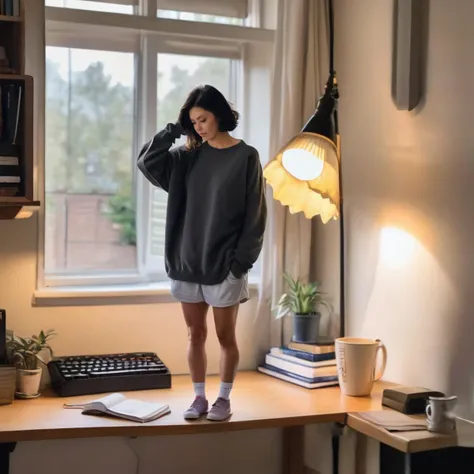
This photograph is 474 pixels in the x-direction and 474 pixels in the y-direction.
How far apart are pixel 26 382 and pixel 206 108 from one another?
0.94 m

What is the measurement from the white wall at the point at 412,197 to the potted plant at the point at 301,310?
145 mm

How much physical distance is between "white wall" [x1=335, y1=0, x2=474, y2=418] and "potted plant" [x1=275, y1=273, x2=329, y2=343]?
145 millimetres

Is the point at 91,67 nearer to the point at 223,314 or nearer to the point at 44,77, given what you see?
the point at 44,77

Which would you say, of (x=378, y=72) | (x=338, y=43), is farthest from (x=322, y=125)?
(x=338, y=43)

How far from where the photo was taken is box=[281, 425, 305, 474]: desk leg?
2.46 meters

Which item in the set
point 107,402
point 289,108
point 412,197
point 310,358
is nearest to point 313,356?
point 310,358

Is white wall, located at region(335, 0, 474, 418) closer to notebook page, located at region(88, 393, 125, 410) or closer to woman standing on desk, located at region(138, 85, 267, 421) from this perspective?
woman standing on desk, located at region(138, 85, 267, 421)

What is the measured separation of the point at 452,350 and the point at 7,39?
60.8 inches

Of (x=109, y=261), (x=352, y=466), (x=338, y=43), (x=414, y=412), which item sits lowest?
(x=352, y=466)

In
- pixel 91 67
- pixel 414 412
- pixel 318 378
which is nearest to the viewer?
pixel 414 412

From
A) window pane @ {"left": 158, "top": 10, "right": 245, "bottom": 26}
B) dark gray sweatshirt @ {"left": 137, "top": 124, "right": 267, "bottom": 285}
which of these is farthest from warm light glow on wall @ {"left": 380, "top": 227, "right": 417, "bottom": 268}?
window pane @ {"left": 158, "top": 10, "right": 245, "bottom": 26}

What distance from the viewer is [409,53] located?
2.13 metres

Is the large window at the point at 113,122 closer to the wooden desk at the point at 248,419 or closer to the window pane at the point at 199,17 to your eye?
the window pane at the point at 199,17

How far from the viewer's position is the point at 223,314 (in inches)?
79.2
